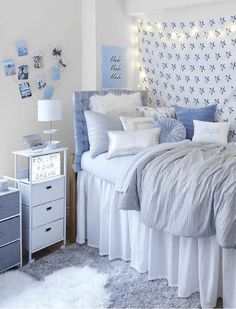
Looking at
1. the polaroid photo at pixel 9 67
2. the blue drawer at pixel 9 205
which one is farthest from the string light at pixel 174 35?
the blue drawer at pixel 9 205

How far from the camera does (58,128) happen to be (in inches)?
135

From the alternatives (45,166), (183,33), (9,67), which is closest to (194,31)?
(183,33)

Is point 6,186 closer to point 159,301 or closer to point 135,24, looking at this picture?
point 159,301

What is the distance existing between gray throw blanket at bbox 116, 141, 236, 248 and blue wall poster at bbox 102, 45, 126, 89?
49.0 inches

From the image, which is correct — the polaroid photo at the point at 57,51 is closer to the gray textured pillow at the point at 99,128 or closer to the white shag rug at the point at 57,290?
the gray textured pillow at the point at 99,128

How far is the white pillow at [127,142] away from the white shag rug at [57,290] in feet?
2.87

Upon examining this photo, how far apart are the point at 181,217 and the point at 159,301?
1.78 ft

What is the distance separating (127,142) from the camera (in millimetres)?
2838

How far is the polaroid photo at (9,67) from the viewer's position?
290 cm

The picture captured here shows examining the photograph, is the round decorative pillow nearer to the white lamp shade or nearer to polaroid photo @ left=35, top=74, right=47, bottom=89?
the white lamp shade

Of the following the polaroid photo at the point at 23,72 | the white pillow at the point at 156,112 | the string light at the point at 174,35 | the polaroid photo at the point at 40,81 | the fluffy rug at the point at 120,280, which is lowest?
the fluffy rug at the point at 120,280

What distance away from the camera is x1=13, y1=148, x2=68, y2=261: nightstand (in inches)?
108

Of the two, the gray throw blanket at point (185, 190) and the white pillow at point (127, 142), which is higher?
the white pillow at point (127, 142)

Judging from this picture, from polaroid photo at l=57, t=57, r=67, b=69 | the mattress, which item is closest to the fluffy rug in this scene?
the mattress
